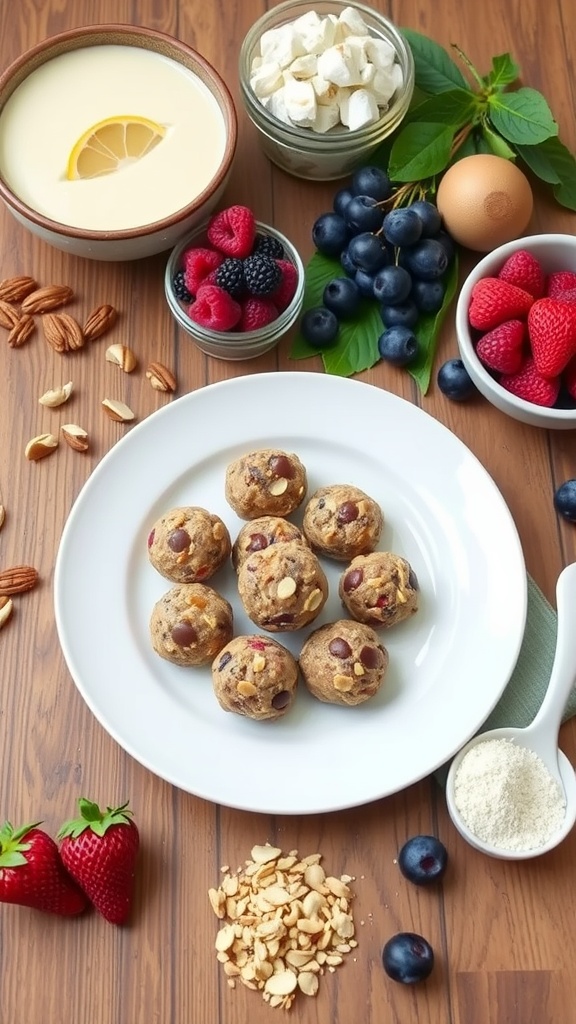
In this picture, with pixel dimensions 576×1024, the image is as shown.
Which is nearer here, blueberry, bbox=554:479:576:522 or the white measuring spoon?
the white measuring spoon

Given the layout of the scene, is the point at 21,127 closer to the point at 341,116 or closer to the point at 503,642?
the point at 341,116

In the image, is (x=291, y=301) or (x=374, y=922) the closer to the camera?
(x=374, y=922)

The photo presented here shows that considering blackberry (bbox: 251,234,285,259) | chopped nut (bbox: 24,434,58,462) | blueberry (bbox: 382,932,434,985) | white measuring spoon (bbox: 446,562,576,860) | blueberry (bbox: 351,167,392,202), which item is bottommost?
blueberry (bbox: 382,932,434,985)

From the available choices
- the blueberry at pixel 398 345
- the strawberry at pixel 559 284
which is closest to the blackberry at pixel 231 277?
the blueberry at pixel 398 345

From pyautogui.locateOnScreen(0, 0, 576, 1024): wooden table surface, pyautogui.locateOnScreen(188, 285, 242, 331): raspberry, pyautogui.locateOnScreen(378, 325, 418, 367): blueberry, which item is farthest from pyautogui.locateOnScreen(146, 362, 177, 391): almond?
pyautogui.locateOnScreen(378, 325, 418, 367): blueberry

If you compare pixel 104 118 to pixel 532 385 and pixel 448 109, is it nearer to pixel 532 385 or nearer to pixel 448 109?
pixel 448 109

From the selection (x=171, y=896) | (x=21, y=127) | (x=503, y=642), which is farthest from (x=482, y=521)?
(x=21, y=127)

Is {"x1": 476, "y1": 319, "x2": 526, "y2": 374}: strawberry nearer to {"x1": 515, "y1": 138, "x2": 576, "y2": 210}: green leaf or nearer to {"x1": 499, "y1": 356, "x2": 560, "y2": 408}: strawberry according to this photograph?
{"x1": 499, "y1": 356, "x2": 560, "y2": 408}: strawberry
